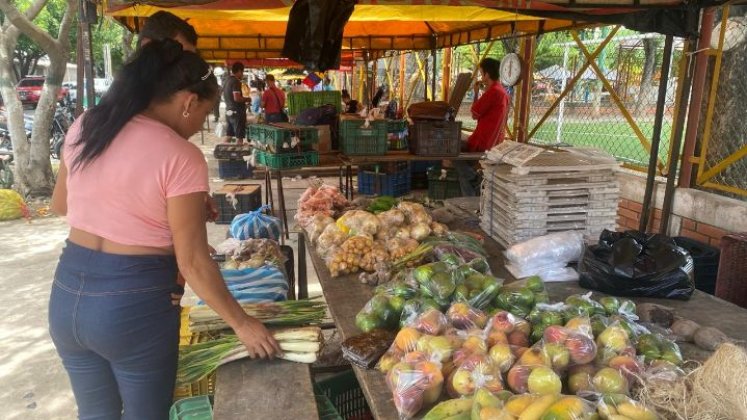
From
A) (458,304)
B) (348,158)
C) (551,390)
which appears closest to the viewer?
(551,390)

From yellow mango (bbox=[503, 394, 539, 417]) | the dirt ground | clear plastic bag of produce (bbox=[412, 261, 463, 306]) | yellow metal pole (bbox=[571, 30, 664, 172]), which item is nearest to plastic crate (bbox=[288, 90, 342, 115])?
the dirt ground

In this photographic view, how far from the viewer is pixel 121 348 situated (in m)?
1.82

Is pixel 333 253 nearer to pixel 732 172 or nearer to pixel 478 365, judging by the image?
pixel 478 365

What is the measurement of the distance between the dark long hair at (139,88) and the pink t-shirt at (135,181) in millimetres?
29

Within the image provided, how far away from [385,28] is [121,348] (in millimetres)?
7917

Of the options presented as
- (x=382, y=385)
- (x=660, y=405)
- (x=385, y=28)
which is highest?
(x=385, y=28)

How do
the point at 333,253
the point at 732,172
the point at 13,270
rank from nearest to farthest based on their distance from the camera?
the point at 333,253 → the point at 732,172 → the point at 13,270

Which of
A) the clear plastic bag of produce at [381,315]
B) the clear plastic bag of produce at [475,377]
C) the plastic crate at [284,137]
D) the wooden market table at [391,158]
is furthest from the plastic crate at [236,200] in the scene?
the clear plastic bag of produce at [475,377]

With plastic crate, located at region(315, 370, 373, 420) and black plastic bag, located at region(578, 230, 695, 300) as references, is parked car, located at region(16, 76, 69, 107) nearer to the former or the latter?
plastic crate, located at region(315, 370, 373, 420)

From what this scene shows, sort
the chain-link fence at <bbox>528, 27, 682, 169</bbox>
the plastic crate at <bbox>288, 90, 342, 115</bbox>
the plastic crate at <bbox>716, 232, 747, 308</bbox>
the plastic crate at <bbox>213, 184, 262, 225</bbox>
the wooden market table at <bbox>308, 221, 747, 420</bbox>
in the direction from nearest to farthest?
the wooden market table at <bbox>308, 221, 747, 420</bbox> → the plastic crate at <bbox>716, 232, 747, 308</bbox> → the plastic crate at <bbox>213, 184, 262, 225</bbox> → the chain-link fence at <bbox>528, 27, 682, 169</bbox> → the plastic crate at <bbox>288, 90, 342, 115</bbox>

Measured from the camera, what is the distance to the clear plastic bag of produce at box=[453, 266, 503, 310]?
2.12 metres

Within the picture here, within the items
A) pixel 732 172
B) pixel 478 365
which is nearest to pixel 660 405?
pixel 478 365

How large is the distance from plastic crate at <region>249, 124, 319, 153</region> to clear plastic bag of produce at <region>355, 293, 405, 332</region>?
171 inches

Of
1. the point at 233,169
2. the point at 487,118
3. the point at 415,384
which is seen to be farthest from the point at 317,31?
the point at 233,169
